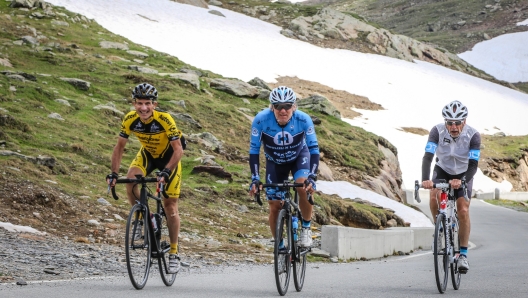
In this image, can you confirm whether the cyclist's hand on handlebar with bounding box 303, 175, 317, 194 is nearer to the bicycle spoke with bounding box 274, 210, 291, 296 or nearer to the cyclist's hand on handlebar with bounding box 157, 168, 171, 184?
the bicycle spoke with bounding box 274, 210, 291, 296

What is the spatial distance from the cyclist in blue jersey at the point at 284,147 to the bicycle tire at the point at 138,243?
1.51 meters

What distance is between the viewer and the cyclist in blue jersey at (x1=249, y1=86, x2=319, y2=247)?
1017 cm

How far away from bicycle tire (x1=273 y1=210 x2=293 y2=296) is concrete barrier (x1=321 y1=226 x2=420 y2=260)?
24.4ft

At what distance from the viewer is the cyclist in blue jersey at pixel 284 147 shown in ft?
33.4

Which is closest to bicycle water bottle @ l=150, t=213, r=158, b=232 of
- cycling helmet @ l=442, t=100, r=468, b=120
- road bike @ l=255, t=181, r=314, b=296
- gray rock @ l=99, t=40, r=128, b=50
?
road bike @ l=255, t=181, r=314, b=296

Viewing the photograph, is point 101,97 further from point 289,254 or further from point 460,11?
point 460,11

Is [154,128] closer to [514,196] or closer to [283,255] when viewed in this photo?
[283,255]

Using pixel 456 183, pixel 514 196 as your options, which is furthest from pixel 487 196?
pixel 456 183

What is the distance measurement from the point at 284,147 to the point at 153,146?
172cm

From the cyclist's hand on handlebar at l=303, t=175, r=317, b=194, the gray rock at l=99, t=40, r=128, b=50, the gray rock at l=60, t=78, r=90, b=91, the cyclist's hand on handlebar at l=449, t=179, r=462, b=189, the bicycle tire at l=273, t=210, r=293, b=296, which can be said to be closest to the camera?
the bicycle tire at l=273, t=210, r=293, b=296

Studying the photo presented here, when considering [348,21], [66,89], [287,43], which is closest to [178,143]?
[66,89]

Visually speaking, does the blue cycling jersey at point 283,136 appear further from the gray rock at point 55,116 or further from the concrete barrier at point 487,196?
the concrete barrier at point 487,196

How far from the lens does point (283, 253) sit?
954 cm

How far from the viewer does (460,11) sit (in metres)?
196
